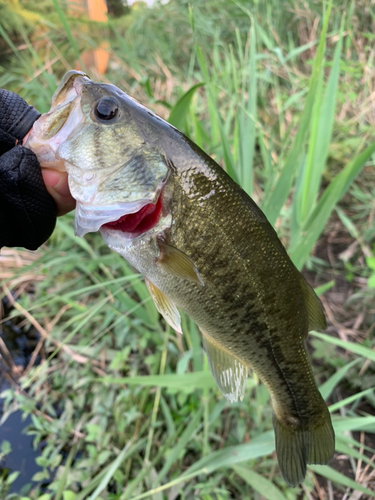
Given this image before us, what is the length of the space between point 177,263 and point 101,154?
13.9 inches

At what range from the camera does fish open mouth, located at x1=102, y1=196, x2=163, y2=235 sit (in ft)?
2.73

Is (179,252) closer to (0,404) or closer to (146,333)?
(146,333)

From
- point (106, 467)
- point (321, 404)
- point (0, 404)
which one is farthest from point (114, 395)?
point (321, 404)

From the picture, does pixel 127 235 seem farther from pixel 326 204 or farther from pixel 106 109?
pixel 326 204

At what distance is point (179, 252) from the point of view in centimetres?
79

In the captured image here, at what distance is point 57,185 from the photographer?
2.96ft

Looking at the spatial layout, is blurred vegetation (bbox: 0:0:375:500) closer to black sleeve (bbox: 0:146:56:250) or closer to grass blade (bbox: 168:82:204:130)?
grass blade (bbox: 168:82:204:130)

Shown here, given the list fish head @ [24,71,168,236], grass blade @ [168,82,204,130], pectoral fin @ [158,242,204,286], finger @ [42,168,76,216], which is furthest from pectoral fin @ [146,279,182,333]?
grass blade @ [168,82,204,130]

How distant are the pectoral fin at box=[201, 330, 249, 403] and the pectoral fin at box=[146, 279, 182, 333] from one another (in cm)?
15

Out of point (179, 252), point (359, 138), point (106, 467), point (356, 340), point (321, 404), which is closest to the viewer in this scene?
point (179, 252)

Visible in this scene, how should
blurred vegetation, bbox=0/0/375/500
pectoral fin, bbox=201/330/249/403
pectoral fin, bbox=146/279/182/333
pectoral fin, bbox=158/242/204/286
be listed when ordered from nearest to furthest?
pectoral fin, bbox=158/242/204/286 → pectoral fin, bbox=146/279/182/333 → pectoral fin, bbox=201/330/249/403 → blurred vegetation, bbox=0/0/375/500

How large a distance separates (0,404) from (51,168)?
1687 mm

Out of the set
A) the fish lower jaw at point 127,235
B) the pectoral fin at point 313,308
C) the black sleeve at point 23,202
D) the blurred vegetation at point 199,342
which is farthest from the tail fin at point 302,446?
the black sleeve at point 23,202

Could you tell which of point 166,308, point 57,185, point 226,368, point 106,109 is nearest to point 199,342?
point 226,368
